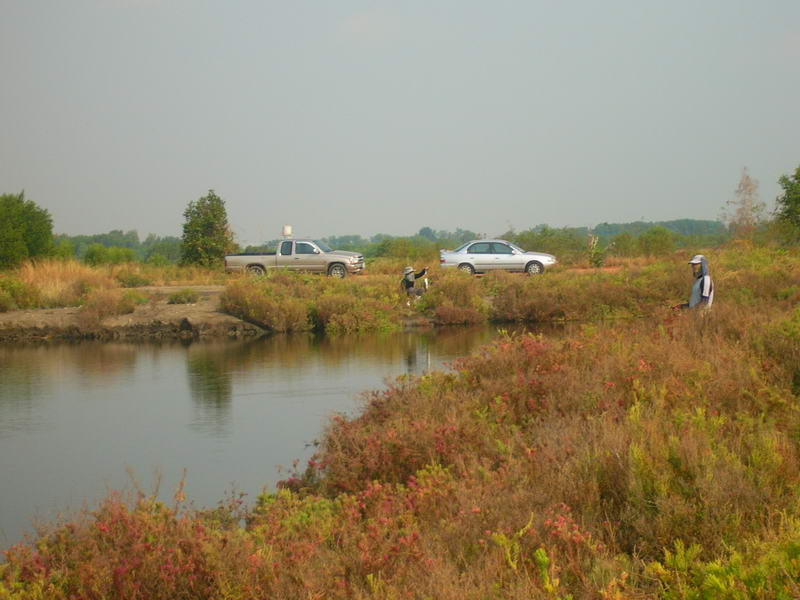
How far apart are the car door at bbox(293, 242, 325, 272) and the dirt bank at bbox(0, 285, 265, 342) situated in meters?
8.63

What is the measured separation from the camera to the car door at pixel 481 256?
3544 cm

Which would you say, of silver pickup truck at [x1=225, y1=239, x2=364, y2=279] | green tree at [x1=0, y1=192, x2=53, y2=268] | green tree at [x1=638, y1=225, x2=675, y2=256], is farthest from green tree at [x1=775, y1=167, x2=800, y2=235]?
green tree at [x1=0, y1=192, x2=53, y2=268]

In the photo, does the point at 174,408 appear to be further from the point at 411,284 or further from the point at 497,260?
the point at 497,260

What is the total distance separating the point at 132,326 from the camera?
1067 inches

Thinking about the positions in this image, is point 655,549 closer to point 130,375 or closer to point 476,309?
point 130,375

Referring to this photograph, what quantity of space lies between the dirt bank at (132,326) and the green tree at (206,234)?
1575 centimetres

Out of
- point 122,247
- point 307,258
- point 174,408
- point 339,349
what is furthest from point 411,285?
point 122,247

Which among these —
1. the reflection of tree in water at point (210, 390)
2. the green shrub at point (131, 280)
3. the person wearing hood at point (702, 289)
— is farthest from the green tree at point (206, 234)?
the person wearing hood at point (702, 289)

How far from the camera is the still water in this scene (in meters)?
10.4

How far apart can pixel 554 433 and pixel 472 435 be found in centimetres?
124

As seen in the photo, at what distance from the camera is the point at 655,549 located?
6.11m

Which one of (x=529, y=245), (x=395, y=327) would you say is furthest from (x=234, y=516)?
(x=529, y=245)

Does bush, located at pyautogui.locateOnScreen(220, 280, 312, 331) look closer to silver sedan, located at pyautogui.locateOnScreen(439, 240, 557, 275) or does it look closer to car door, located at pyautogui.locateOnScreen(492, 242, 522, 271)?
silver sedan, located at pyautogui.locateOnScreen(439, 240, 557, 275)

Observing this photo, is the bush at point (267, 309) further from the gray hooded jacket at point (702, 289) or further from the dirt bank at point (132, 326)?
the gray hooded jacket at point (702, 289)
